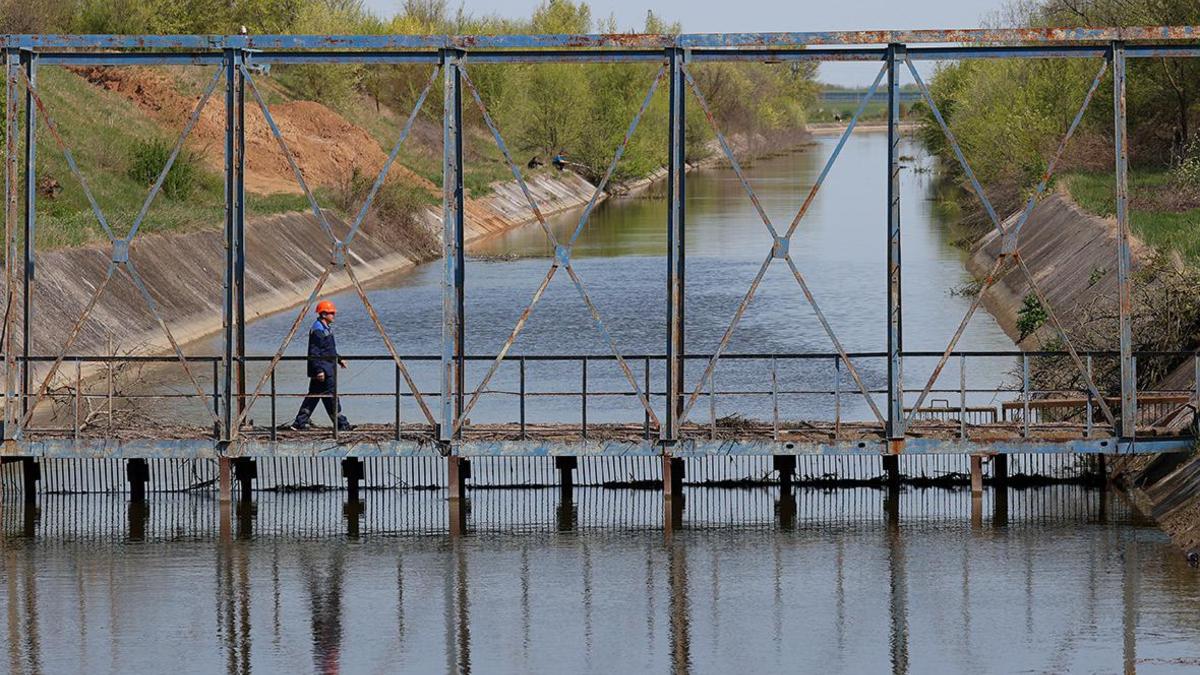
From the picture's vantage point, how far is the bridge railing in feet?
86.9

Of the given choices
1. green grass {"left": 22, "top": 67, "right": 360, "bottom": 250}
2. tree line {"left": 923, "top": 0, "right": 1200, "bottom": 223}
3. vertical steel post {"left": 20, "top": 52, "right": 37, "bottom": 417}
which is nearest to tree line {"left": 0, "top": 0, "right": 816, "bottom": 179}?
green grass {"left": 22, "top": 67, "right": 360, "bottom": 250}

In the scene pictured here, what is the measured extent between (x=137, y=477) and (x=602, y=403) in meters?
10.4

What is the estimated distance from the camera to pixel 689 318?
51094mm

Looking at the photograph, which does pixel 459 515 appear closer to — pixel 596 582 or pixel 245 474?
pixel 245 474

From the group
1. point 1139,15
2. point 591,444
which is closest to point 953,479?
point 591,444

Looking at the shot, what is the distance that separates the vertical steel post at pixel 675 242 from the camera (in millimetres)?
26281

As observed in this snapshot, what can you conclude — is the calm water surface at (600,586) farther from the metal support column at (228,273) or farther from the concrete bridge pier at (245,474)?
the metal support column at (228,273)

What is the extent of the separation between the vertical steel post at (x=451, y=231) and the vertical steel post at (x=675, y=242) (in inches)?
111

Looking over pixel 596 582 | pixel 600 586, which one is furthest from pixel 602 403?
pixel 600 586

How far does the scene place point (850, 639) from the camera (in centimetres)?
2067

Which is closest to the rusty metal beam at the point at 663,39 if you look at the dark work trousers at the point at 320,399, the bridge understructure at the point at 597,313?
the bridge understructure at the point at 597,313

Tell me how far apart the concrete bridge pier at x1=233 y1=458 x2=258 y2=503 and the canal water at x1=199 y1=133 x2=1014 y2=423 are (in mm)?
2356

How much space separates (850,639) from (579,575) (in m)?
4.23

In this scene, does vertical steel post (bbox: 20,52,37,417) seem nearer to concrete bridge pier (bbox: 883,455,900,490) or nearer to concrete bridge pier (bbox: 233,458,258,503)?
concrete bridge pier (bbox: 233,458,258,503)
